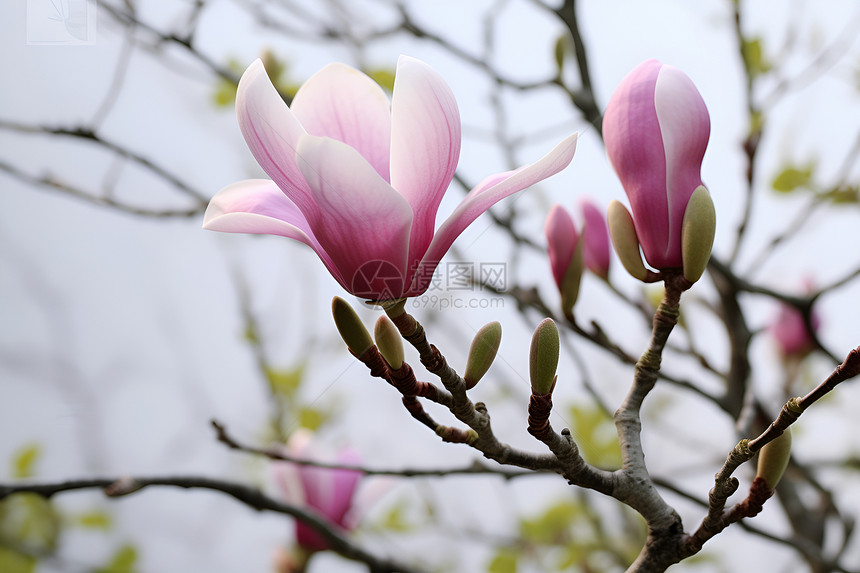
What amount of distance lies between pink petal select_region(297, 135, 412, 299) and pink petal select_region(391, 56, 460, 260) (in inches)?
0.5

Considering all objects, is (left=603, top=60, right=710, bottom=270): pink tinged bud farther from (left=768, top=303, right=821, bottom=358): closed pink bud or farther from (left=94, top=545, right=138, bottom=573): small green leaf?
(left=94, top=545, right=138, bottom=573): small green leaf

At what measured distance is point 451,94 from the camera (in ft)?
0.62

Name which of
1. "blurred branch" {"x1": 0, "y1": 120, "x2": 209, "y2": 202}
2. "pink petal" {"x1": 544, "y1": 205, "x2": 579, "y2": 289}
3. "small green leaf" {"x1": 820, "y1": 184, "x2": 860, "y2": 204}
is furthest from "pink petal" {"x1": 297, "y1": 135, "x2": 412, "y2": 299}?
"small green leaf" {"x1": 820, "y1": 184, "x2": 860, "y2": 204}

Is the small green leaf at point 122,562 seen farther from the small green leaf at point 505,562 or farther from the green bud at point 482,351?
the green bud at point 482,351

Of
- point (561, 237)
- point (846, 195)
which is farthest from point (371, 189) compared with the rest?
point (846, 195)

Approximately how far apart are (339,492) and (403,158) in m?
0.44

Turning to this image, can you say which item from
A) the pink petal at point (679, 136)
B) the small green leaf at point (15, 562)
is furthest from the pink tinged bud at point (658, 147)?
the small green leaf at point (15, 562)

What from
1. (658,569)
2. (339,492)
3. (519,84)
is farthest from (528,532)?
(658,569)

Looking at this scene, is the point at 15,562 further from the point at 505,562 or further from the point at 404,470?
the point at 404,470

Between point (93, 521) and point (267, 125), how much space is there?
33.8 inches

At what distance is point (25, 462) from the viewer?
0.78 meters

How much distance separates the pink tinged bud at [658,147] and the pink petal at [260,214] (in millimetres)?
103

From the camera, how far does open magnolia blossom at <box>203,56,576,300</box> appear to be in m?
0.18

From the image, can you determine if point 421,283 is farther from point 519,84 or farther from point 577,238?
point 519,84
